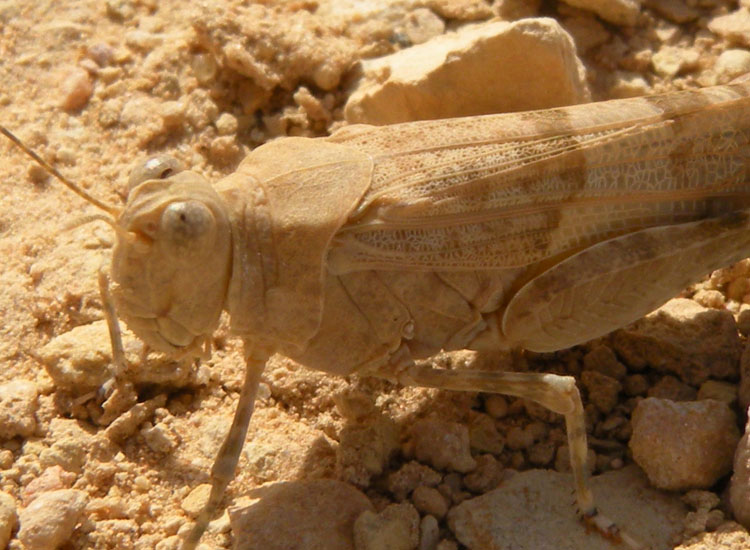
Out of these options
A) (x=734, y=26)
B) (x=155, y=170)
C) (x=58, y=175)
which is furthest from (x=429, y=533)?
(x=734, y=26)

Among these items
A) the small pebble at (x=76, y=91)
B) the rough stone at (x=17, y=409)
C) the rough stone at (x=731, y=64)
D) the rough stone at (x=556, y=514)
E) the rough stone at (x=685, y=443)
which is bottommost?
the rough stone at (x=556, y=514)

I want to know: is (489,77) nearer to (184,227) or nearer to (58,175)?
(184,227)

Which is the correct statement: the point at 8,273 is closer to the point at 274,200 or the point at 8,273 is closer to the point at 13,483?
the point at 13,483

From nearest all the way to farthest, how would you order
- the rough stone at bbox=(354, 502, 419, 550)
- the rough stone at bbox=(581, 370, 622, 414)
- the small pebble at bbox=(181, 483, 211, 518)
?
the rough stone at bbox=(354, 502, 419, 550) < the small pebble at bbox=(181, 483, 211, 518) < the rough stone at bbox=(581, 370, 622, 414)

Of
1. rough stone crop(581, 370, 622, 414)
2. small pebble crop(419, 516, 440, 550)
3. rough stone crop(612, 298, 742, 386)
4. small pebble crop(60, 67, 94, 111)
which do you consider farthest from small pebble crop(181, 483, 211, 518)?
small pebble crop(60, 67, 94, 111)

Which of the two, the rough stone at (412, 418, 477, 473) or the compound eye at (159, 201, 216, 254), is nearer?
the compound eye at (159, 201, 216, 254)

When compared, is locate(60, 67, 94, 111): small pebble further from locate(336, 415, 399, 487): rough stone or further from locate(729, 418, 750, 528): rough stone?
locate(729, 418, 750, 528): rough stone

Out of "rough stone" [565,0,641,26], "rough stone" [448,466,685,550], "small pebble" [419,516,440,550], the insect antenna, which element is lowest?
"small pebble" [419,516,440,550]

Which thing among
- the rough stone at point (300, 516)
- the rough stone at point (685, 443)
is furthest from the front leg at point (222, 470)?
the rough stone at point (685, 443)

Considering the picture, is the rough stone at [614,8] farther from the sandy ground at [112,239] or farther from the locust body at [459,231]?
the locust body at [459,231]
